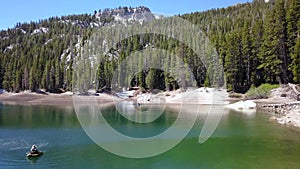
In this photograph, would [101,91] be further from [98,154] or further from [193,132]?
[98,154]

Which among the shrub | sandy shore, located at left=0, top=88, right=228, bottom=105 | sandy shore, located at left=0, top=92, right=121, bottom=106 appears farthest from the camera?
sandy shore, located at left=0, top=92, right=121, bottom=106

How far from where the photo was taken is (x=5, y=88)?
117 metres

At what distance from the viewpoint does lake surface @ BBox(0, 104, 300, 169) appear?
21984 millimetres

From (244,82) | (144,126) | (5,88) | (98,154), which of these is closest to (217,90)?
(244,82)

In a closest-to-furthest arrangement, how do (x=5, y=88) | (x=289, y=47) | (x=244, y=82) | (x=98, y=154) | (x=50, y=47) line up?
1. (x=98, y=154)
2. (x=289, y=47)
3. (x=244, y=82)
4. (x=5, y=88)
5. (x=50, y=47)

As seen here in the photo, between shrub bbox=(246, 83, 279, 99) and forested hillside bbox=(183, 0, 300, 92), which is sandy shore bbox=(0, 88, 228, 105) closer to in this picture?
shrub bbox=(246, 83, 279, 99)

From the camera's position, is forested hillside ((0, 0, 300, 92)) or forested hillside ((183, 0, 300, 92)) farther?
forested hillside ((0, 0, 300, 92))

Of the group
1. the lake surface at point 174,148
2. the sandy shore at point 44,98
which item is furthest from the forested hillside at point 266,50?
the sandy shore at point 44,98

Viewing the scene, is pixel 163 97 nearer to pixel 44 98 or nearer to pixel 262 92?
pixel 262 92

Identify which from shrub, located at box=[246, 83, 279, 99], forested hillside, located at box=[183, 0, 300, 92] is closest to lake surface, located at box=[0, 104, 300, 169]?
shrub, located at box=[246, 83, 279, 99]

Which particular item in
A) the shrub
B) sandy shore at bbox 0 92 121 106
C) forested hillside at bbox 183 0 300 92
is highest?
forested hillside at bbox 183 0 300 92

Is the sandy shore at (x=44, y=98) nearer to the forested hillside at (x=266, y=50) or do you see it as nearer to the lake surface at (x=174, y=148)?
the forested hillside at (x=266, y=50)

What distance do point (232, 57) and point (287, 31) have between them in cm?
1538

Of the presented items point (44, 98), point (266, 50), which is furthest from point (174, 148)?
point (44, 98)
